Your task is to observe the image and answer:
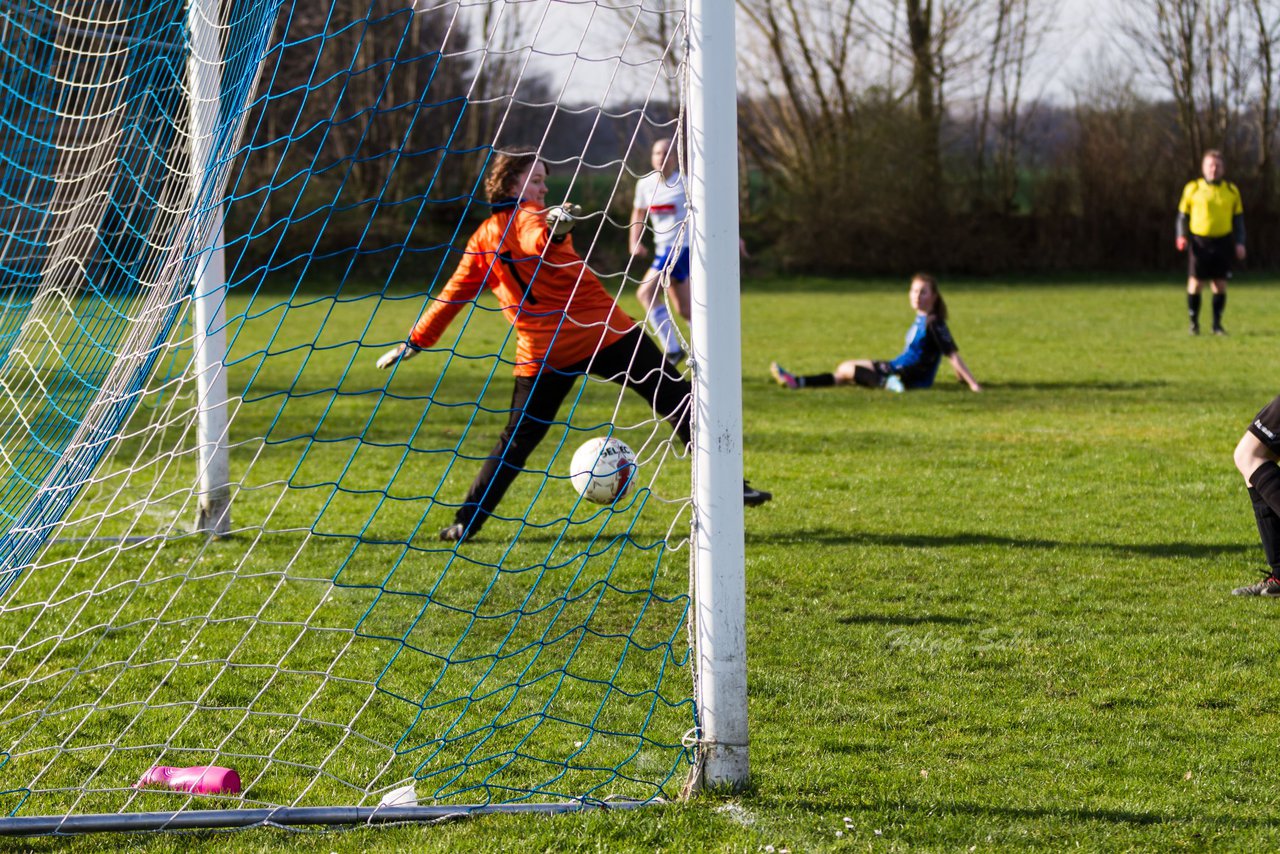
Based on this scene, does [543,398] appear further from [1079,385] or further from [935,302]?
[1079,385]

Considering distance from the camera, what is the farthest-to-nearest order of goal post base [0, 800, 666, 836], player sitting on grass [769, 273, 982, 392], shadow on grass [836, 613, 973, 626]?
player sitting on grass [769, 273, 982, 392] < shadow on grass [836, 613, 973, 626] < goal post base [0, 800, 666, 836]

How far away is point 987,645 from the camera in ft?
13.3

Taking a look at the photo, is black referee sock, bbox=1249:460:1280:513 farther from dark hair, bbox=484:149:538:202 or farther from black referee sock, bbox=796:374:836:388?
black referee sock, bbox=796:374:836:388

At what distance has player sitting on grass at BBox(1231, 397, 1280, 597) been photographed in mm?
4352

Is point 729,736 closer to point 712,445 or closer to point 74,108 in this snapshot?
point 712,445

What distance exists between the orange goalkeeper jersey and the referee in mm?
9656

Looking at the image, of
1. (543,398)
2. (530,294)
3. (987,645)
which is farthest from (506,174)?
(987,645)

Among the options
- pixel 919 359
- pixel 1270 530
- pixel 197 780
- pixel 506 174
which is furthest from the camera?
pixel 919 359

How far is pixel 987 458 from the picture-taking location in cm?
707

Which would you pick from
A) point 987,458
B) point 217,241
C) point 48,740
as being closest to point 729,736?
point 48,740

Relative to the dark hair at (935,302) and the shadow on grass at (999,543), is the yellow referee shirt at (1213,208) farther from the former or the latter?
the shadow on grass at (999,543)

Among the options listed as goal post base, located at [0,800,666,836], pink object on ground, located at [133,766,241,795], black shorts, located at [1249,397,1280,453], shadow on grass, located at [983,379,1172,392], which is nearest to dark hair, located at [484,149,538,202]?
pink object on ground, located at [133,766,241,795]

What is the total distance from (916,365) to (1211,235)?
5.40 meters

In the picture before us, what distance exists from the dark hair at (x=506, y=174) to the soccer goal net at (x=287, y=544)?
0.16 metres
